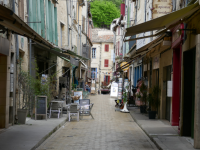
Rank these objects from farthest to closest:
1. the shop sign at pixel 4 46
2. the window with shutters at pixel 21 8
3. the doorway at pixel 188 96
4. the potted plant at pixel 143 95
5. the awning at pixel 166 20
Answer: the potted plant at pixel 143 95
the window with shutters at pixel 21 8
the shop sign at pixel 4 46
the doorway at pixel 188 96
the awning at pixel 166 20

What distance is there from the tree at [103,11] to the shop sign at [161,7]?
42.6m

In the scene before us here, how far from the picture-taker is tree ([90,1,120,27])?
54.8 m

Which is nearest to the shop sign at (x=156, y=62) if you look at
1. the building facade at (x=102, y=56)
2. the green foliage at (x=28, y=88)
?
the green foliage at (x=28, y=88)

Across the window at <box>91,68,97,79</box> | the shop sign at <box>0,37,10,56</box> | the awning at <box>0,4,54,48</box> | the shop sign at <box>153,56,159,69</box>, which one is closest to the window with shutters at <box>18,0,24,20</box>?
the shop sign at <box>0,37,10,56</box>

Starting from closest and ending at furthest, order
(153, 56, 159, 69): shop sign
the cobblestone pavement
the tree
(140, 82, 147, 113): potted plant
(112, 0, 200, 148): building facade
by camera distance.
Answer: (112, 0, 200, 148): building facade
the cobblestone pavement
(153, 56, 159, 69): shop sign
(140, 82, 147, 113): potted plant
the tree

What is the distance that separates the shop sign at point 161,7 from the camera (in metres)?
12.4

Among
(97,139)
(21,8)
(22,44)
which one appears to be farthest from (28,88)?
(97,139)

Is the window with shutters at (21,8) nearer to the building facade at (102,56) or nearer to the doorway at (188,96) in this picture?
the doorway at (188,96)

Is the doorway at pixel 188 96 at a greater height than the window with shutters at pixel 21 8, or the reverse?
the window with shutters at pixel 21 8

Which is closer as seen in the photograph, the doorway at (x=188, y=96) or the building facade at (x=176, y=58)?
the building facade at (x=176, y=58)

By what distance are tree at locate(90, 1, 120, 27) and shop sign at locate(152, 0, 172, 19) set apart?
4261 centimetres

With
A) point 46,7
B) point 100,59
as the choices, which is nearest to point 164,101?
point 46,7

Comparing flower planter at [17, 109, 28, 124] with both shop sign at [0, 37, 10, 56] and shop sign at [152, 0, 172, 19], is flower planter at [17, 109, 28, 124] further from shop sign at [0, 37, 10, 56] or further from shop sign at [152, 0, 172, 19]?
shop sign at [152, 0, 172, 19]

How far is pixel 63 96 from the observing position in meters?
17.9
